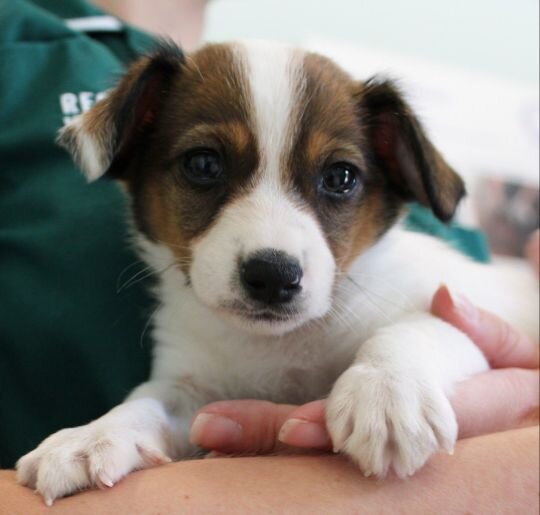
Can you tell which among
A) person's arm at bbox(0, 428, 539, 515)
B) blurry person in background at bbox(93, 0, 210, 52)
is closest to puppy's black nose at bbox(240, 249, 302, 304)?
person's arm at bbox(0, 428, 539, 515)

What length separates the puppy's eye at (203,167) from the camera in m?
1.48

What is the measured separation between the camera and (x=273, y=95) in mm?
1490

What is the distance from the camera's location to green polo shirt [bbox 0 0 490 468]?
5.08 ft

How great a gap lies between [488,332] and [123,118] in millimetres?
1031

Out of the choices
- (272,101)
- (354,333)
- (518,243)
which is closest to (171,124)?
(272,101)

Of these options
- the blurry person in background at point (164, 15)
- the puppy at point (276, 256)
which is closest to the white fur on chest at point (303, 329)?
the puppy at point (276, 256)

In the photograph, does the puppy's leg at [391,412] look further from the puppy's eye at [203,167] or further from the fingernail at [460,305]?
the puppy's eye at [203,167]

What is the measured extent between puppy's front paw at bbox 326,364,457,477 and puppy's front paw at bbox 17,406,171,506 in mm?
394

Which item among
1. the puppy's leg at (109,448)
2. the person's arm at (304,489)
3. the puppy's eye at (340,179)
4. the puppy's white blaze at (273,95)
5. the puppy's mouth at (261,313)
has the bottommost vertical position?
the puppy's leg at (109,448)

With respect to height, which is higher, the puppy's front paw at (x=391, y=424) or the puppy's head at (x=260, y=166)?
the puppy's head at (x=260, y=166)

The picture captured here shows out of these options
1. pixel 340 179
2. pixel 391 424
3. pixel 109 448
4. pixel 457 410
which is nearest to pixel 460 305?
pixel 457 410

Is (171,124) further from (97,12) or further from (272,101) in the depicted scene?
(97,12)

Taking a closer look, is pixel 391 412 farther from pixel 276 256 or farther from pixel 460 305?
pixel 460 305

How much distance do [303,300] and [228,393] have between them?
0.46 metres
